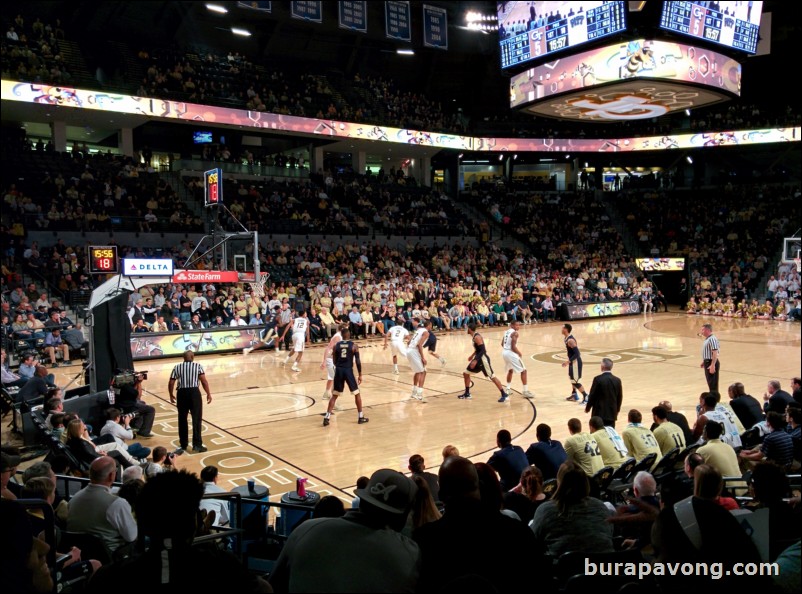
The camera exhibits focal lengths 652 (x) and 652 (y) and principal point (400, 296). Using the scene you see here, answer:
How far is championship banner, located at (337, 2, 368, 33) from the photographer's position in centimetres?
3300

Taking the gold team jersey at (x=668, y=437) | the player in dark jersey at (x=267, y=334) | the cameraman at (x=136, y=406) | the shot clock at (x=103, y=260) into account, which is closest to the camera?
the gold team jersey at (x=668, y=437)

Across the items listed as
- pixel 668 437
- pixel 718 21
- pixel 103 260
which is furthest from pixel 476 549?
pixel 718 21

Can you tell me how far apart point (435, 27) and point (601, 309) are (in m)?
17.8

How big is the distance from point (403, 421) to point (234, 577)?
8.77 meters

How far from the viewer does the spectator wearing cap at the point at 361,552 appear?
2.40m

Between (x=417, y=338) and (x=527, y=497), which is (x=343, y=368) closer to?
(x=417, y=338)

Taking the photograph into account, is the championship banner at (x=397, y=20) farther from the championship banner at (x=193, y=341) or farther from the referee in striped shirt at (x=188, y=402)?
the referee in striped shirt at (x=188, y=402)

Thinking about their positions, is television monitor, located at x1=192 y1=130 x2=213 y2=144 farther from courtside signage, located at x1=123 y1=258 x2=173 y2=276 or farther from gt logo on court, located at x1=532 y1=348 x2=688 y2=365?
courtside signage, located at x1=123 y1=258 x2=173 y2=276

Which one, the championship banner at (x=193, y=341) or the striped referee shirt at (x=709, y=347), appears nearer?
the striped referee shirt at (x=709, y=347)

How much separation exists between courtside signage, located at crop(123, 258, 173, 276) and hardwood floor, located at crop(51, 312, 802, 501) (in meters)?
2.56

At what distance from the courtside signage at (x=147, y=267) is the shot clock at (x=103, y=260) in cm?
26

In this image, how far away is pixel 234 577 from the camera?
7.34 feet


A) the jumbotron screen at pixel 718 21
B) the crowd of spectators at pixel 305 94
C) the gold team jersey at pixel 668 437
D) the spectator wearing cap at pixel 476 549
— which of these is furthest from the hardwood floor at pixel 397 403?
the crowd of spectators at pixel 305 94

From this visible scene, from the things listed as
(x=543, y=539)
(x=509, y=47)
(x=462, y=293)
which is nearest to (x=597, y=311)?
(x=462, y=293)
